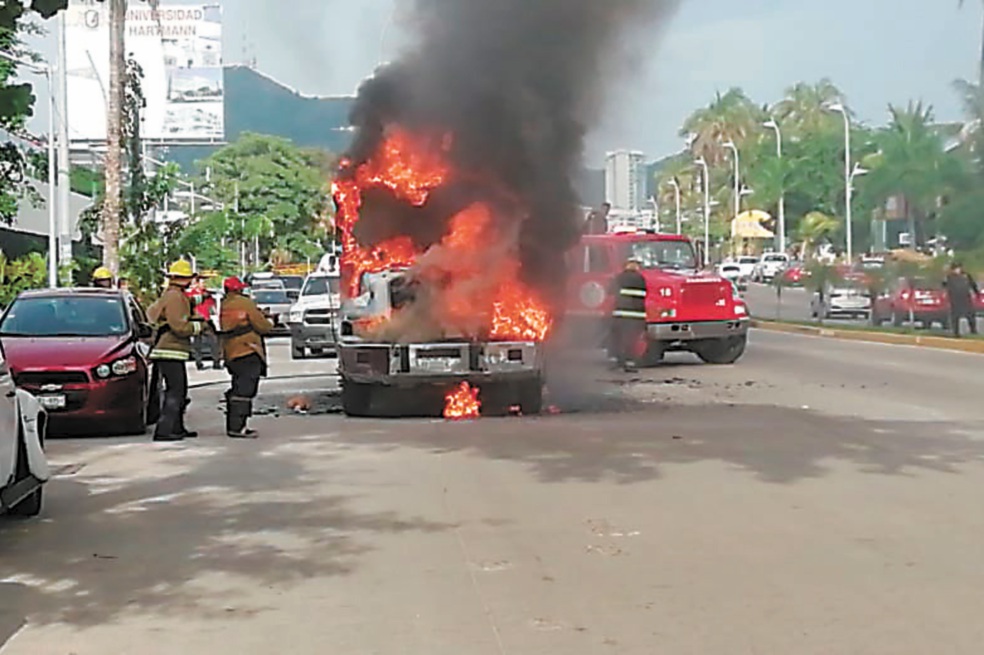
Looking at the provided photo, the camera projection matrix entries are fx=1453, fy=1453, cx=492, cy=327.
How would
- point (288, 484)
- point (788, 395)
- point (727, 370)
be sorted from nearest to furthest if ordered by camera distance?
point (288, 484) < point (788, 395) < point (727, 370)

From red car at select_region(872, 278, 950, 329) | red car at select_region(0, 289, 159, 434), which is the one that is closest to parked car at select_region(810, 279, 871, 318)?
red car at select_region(872, 278, 950, 329)

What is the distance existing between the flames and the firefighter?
5215mm

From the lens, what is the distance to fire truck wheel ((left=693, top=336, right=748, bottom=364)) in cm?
2428

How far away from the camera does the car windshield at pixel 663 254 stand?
78.1 ft

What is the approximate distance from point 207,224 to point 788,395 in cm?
2062

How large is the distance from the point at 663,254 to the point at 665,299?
1.46 metres

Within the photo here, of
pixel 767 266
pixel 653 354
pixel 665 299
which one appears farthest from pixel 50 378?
pixel 767 266

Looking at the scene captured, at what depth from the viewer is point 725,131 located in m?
90.6

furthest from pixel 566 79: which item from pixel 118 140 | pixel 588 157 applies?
pixel 118 140

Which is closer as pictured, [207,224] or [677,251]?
[677,251]

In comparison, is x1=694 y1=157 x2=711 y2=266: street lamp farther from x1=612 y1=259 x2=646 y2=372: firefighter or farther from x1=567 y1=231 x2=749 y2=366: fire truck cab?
x1=612 y1=259 x2=646 y2=372: firefighter

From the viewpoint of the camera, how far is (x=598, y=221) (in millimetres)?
20250

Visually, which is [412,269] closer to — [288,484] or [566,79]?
[566,79]

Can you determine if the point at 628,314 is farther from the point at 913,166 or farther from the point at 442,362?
the point at 913,166
